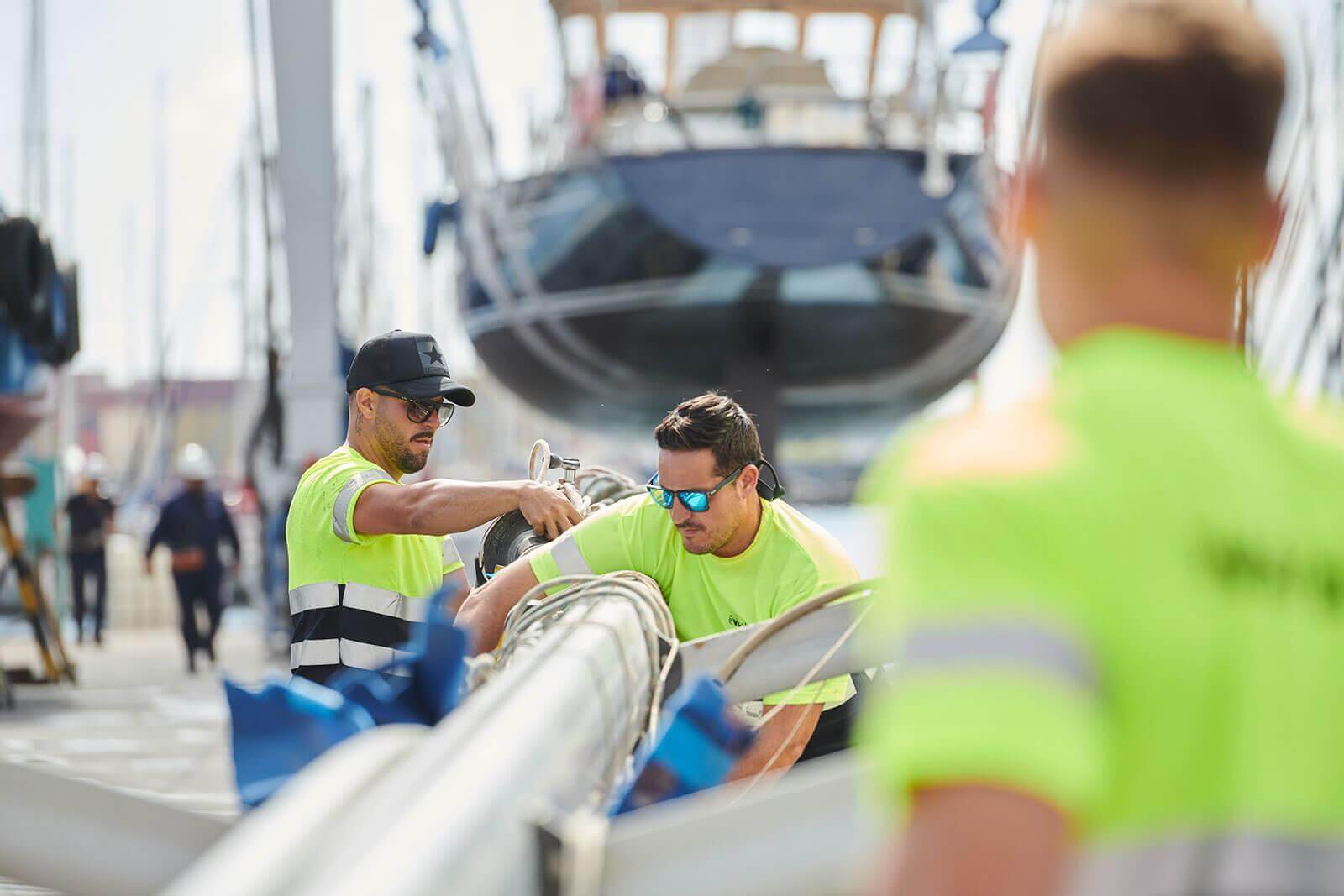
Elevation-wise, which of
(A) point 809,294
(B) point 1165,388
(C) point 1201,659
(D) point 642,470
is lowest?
(D) point 642,470

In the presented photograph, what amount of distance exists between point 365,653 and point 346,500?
32 cm

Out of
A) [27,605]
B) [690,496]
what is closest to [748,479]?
[690,496]

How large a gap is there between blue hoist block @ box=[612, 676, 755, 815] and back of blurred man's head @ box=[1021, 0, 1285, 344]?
119 cm

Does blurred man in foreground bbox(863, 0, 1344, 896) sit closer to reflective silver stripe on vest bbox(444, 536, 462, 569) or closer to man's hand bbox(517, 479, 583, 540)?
man's hand bbox(517, 479, 583, 540)

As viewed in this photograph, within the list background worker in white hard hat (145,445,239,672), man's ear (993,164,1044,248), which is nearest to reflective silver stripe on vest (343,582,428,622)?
man's ear (993,164,1044,248)

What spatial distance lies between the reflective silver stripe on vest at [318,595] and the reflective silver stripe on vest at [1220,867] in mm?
2692

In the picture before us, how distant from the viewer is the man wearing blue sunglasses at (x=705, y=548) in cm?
333

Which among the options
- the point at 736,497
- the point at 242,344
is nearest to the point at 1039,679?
the point at 736,497

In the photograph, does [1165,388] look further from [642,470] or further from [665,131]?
[642,470]

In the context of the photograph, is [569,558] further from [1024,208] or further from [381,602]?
[1024,208]

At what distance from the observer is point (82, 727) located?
859 centimetres

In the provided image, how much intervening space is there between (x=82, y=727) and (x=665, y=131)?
876 cm

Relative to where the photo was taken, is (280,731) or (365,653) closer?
(280,731)

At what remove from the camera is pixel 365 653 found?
129 inches
